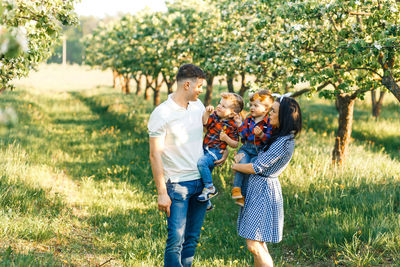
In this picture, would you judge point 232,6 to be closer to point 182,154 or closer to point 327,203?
point 327,203

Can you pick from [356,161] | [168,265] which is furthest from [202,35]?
[168,265]

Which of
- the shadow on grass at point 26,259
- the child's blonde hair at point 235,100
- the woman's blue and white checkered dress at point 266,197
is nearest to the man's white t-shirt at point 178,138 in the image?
the child's blonde hair at point 235,100

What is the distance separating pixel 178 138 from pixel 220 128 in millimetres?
531

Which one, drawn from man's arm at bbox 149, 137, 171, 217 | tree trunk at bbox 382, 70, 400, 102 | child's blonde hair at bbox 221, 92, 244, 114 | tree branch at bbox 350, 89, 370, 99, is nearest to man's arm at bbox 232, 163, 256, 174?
child's blonde hair at bbox 221, 92, 244, 114

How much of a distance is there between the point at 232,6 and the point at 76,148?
20.5 feet

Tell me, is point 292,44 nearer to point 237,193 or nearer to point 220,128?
point 220,128

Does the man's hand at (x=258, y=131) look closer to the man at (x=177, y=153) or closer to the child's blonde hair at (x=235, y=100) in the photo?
the child's blonde hair at (x=235, y=100)

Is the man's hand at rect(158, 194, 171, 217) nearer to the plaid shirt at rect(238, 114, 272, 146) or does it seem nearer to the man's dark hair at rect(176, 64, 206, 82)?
the plaid shirt at rect(238, 114, 272, 146)

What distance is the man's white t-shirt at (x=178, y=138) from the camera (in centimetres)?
370

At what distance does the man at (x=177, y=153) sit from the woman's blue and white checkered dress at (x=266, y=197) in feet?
1.87

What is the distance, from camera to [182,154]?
3818 mm

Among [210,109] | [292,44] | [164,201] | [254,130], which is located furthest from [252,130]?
[292,44]

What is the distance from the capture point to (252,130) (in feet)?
13.0

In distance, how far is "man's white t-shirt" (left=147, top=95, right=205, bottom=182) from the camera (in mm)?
3699
